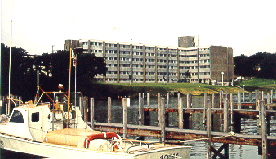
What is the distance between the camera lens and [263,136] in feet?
63.6

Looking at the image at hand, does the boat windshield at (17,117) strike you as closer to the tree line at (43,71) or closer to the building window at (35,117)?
the building window at (35,117)

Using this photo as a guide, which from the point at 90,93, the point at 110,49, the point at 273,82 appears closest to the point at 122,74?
the point at 110,49

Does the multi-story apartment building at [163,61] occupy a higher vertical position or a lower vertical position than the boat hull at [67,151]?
higher

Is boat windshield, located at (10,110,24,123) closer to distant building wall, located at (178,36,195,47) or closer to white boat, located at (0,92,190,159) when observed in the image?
white boat, located at (0,92,190,159)

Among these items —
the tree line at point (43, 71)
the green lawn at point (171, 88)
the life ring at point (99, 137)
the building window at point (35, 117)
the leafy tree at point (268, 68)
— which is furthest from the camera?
the leafy tree at point (268, 68)

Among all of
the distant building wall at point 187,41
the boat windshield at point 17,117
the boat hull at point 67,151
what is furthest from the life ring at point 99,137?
the distant building wall at point 187,41

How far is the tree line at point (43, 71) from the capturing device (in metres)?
58.6

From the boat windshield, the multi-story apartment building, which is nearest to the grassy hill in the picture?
the multi-story apartment building

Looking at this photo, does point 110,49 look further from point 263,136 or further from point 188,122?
point 263,136

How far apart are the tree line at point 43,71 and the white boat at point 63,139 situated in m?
31.4

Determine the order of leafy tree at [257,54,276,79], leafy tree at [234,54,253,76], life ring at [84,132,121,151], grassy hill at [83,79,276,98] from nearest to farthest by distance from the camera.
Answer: life ring at [84,132,121,151] → grassy hill at [83,79,276,98] → leafy tree at [257,54,276,79] → leafy tree at [234,54,253,76]

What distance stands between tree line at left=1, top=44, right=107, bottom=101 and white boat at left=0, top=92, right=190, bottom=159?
3145 cm

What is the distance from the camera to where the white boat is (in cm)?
1648

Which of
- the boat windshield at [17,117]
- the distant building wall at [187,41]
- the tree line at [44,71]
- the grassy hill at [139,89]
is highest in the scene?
the distant building wall at [187,41]
